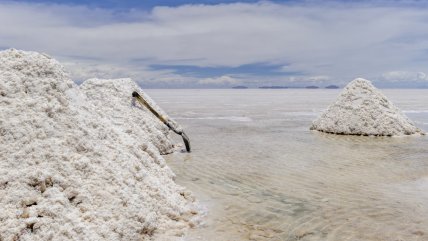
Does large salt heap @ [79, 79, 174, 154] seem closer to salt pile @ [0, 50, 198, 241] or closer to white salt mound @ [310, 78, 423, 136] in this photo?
salt pile @ [0, 50, 198, 241]

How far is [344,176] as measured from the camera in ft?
30.1

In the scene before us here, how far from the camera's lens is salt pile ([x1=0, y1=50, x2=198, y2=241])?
484 cm

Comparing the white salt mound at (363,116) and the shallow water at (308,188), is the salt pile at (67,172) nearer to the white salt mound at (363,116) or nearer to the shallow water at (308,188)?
the shallow water at (308,188)

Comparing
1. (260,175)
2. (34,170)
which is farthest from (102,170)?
(260,175)

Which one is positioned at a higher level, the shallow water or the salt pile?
the salt pile

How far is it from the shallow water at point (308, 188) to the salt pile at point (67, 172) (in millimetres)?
778

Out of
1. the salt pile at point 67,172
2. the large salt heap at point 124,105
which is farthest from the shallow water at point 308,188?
the large salt heap at point 124,105

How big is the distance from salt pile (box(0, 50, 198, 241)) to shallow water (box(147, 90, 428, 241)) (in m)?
0.78

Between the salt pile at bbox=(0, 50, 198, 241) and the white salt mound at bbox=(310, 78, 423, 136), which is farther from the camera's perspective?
the white salt mound at bbox=(310, 78, 423, 136)

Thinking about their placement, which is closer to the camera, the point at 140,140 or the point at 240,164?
the point at 140,140

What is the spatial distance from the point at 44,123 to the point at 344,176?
6.40 m

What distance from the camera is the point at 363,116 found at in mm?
16844

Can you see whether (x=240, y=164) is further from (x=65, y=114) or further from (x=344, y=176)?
(x=65, y=114)

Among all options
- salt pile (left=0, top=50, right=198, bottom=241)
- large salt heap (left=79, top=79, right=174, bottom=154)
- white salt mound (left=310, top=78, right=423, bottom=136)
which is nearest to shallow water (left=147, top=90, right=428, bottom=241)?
salt pile (left=0, top=50, right=198, bottom=241)
